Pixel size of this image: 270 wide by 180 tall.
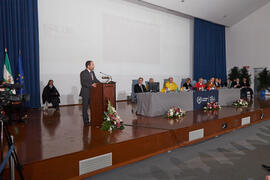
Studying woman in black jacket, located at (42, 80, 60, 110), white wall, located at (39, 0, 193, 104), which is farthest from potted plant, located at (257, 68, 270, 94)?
woman in black jacket, located at (42, 80, 60, 110)

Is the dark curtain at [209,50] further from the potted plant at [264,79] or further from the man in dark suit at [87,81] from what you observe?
the man in dark suit at [87,81]

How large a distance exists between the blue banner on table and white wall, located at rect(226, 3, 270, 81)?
6928mm

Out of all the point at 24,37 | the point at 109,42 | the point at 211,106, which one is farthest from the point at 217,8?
the point at 24,37

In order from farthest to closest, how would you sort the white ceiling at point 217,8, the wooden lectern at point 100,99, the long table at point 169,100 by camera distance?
the white ceiling at point 217,8, the long table at point 169,100, the wooden lectern at point 100,99

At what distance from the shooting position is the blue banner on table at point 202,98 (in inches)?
216

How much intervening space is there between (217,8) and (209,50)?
243 centimetres

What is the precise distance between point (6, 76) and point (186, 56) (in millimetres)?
8192

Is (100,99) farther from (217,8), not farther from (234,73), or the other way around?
(234,73)

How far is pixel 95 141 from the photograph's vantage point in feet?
9.30

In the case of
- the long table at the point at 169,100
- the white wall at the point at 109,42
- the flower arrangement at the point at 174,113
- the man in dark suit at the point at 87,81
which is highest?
the white wall at the point at 109,42

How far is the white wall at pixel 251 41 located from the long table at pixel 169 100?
669 cm

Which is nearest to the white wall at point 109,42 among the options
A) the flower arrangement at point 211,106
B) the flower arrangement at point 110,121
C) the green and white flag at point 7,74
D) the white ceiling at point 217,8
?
the white ceiling at point 217,8

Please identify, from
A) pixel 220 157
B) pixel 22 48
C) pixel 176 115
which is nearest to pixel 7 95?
pixel 220 157

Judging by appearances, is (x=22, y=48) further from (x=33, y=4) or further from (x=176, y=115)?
(x=176, y=115)
